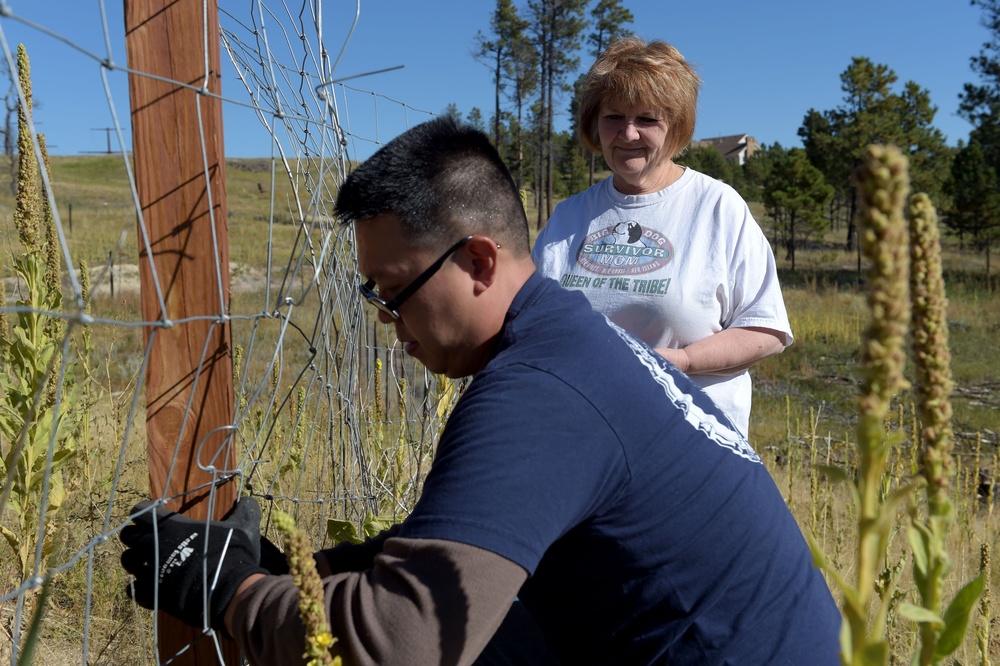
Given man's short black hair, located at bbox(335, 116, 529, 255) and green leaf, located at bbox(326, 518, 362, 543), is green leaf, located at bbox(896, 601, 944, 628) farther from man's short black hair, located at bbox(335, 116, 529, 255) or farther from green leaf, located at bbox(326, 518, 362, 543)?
green leaf, located at bbox(326, 518, 362, 543)

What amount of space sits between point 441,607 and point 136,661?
200 centimetres

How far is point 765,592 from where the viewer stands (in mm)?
1409

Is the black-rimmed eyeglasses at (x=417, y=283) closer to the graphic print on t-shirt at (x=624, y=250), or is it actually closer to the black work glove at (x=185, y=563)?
the black work glove at (x=185, y=563)

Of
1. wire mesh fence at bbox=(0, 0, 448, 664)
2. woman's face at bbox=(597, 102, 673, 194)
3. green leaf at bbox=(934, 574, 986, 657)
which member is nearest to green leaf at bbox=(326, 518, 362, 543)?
wire mesh fence at bbox=(0, 0, 448, 664)

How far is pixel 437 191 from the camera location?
→ 59.7 inches

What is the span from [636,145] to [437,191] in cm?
123

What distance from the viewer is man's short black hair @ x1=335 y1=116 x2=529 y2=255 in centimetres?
148

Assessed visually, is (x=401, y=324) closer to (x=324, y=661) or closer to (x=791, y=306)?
(x=324, y=661)

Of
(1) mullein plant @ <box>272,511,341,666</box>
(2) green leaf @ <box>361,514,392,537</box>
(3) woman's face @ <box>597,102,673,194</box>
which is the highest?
(3) woman's face @ <box>597,102,673,194</box>

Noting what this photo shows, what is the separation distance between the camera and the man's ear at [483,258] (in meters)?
1.48

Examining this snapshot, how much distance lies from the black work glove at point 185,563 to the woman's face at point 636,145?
1.61 metres

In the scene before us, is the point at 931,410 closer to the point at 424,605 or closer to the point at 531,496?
the point at 531,496

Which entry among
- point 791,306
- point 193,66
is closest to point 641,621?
point 193,66

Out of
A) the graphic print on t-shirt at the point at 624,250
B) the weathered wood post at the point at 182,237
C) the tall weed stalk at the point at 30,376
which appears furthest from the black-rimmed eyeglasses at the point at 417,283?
the graphic print on t-shirt at the point at 624,250
